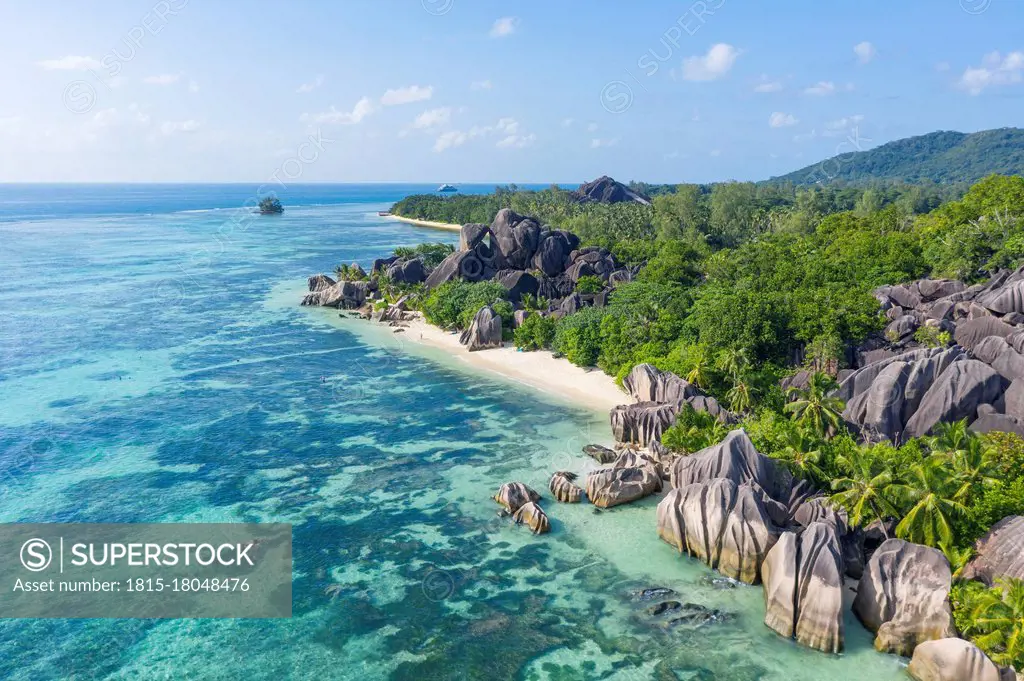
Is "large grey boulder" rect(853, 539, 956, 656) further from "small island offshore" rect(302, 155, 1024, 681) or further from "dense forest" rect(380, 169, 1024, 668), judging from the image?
"dense forest" rect(380, 169, 1024, 668)

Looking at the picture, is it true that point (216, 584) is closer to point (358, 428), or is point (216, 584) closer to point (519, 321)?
point (358, 428)

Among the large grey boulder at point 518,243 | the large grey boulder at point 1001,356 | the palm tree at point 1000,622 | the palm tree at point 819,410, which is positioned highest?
the large grey boulder at point 518,243

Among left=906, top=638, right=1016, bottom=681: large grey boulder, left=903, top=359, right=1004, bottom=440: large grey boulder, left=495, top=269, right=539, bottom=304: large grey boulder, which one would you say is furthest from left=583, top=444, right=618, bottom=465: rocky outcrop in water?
left=495, top=269, right=539, bottom=304: large grey boulder

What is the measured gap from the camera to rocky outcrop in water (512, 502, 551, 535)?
2687cm

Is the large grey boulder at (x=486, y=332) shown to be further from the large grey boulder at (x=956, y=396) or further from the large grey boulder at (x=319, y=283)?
the large grey boulder at (x=956, y=396)

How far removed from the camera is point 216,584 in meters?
23.8

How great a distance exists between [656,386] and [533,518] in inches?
515

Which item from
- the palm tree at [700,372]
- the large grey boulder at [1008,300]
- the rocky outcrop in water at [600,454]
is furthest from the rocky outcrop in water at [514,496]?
the large grey boulder at [1008,300]

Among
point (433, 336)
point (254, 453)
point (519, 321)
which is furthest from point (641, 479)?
point (433, 336)

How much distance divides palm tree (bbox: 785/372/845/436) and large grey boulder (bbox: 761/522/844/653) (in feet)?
25.7

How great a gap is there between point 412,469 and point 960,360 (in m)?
26.2

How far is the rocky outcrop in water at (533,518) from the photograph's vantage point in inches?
1058

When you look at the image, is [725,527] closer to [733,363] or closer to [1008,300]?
[733,363]

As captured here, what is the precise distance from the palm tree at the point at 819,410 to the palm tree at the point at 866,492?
448 cm
